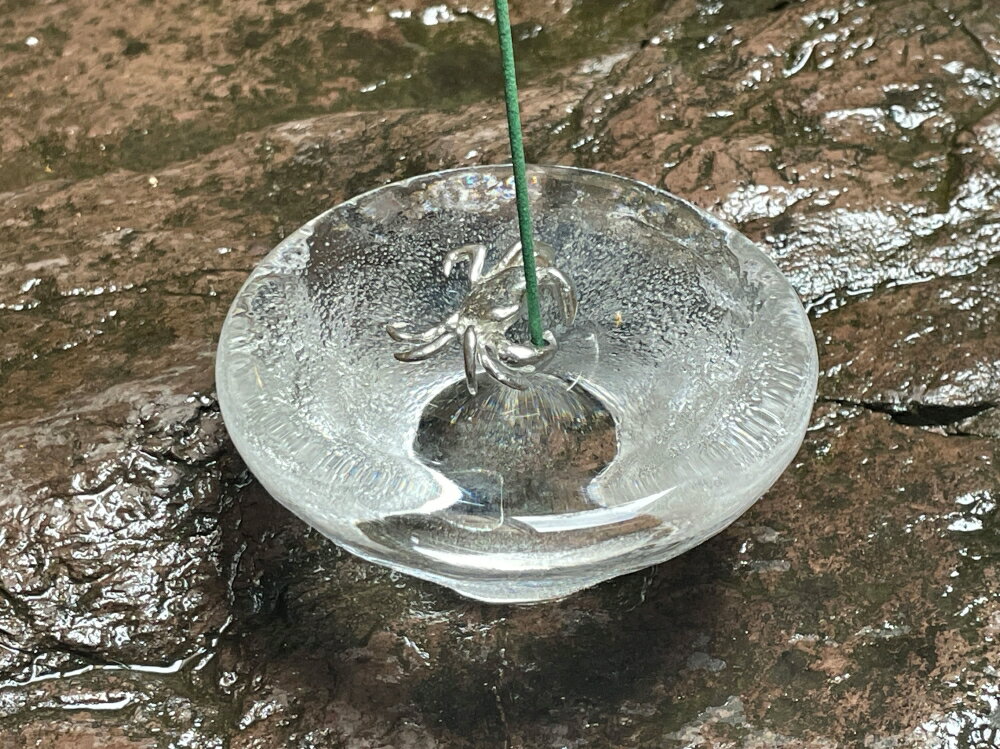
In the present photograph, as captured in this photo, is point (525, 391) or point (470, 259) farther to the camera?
point (470, 259)

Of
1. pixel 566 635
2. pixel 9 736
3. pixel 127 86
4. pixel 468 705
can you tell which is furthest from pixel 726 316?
pixel 127 86

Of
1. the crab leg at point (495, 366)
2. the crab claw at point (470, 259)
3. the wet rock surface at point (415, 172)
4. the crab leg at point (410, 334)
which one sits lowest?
the wet rock surface at point (415, 172)

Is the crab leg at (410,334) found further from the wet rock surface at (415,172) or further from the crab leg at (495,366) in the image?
the wet rock surface at (415,172)

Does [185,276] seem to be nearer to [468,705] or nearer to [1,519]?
[1,519]

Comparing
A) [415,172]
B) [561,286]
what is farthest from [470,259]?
[415,172]

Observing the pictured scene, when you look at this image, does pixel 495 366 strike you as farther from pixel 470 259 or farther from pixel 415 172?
pixel 415 172

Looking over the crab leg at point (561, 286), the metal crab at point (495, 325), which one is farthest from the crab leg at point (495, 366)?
the crab leg at point (561, 286)
